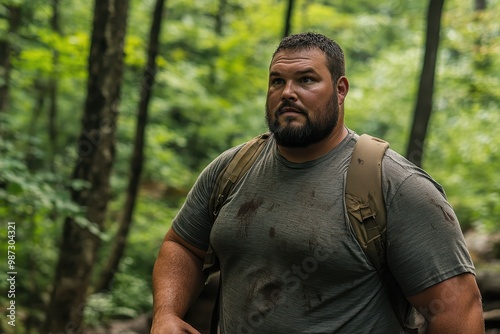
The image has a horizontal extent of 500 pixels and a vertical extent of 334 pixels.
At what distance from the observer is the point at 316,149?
2.58 m

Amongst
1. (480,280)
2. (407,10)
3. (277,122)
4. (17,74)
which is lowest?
(480,280)

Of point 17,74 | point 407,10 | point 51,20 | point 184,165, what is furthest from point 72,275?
point 407,10

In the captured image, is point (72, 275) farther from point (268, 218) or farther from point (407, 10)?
point (407, 10)

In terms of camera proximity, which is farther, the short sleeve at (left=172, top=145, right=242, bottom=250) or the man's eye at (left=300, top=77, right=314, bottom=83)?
the short sleeve at (left=172, top=145, right=242, bottom=250)

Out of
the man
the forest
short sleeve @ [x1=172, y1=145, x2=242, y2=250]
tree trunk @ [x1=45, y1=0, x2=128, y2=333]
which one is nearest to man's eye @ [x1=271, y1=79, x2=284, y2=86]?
the man

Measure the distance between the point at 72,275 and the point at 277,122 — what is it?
14.3 feet

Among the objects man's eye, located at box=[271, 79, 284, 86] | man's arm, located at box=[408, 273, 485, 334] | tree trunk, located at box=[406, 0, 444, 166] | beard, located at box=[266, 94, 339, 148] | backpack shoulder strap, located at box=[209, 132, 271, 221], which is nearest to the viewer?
man's arm, located at box=[408, 273, 485, 334]

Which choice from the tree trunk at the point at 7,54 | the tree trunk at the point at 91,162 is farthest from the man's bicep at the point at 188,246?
the tree trunk at the point at 7,54

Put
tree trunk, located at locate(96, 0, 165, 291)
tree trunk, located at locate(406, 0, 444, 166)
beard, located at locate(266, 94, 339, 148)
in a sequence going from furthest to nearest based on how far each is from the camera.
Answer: tree trunk, located at locate(96, 0, 165, 291) → tree trunk, located at locate(406, 0, 444, 166) → beard, located at locate(266, 94, 339, 148)

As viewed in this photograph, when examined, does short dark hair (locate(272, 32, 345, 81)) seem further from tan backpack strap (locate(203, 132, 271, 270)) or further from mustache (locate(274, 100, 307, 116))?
tan backpack strap (locate(203, 132, 271, 270))

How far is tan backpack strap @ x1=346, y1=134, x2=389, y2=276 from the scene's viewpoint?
2.28 metres

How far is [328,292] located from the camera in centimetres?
236

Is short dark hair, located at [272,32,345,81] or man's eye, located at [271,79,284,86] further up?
short dark hair, located at [272,32,345,81]

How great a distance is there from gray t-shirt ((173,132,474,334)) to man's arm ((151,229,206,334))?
0.68 ft
